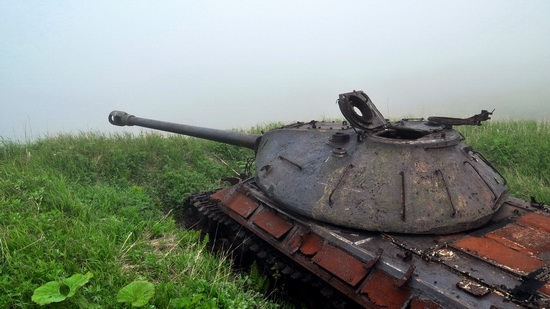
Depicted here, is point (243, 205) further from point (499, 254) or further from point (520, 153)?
point (520, 153)

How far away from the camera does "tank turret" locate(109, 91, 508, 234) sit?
403cm

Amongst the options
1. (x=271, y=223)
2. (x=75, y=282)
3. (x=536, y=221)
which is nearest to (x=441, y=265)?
(x=536, y=221)

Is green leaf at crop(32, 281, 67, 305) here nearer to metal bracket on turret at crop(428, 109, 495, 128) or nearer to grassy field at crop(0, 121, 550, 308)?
grassy field at crop(0, 121, 550, 308)

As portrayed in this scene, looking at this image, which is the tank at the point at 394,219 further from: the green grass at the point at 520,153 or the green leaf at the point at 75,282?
the green grass at the point at 520,153

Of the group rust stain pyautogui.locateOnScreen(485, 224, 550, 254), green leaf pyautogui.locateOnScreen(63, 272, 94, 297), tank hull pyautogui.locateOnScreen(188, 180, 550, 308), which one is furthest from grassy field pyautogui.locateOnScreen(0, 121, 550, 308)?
rust stain pyautogui.locateOnScreen(485, 224, 550, 254)

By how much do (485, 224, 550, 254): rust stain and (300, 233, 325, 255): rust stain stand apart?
1.40 meters

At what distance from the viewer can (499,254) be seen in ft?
11.7

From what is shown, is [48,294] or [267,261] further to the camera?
[267,261]

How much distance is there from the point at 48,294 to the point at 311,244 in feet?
7.04

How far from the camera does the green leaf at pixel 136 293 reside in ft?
11.8

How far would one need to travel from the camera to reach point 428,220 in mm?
3943

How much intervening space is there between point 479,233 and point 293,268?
5.48 ft

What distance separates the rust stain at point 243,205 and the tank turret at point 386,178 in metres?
0.24

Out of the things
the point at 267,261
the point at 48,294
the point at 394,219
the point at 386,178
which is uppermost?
the point at 386,178
